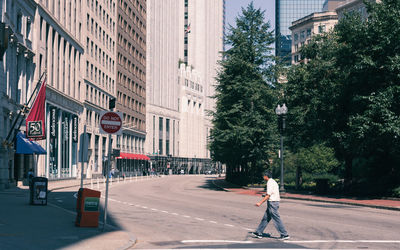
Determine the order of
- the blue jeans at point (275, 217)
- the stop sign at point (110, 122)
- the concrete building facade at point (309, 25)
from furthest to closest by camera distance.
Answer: the concrete building facade at point (309, 25)
the stop sign at point (110, 122)
the blue jeans at point (275, 217)

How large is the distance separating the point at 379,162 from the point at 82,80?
147 ft

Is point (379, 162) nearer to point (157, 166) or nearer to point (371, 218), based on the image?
point (371, 218)

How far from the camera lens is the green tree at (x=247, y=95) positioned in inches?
1748

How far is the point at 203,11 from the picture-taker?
153 meters

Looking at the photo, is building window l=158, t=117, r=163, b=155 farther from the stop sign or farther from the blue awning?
the stop sign

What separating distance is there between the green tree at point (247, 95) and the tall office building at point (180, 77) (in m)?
59.4

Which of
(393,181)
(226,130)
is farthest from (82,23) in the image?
(393,181)

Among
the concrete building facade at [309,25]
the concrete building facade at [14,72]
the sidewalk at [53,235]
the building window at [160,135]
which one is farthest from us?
the concrete building facade at [309,25]

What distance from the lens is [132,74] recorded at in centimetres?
10212

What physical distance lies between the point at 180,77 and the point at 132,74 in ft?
108

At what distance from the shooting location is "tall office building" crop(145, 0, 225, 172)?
118 meters

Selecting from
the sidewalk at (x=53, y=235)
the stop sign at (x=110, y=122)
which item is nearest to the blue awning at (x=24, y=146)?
the sidewalk at (x=53, y=235)

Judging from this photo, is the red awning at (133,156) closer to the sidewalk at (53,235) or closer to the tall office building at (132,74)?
the tall office building at (132,74)

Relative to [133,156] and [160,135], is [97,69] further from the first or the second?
[160,135]
